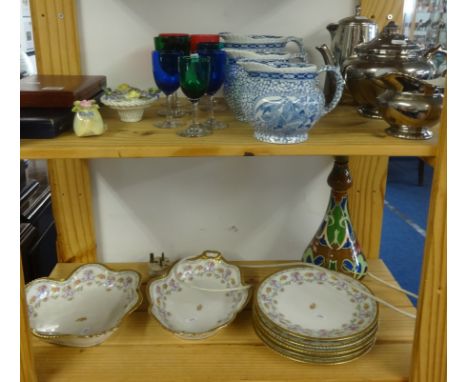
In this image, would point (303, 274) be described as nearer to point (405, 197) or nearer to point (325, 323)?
point (325, 323)

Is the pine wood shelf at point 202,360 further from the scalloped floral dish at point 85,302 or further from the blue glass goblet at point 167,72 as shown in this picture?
the blue glass goblet at point 167,72

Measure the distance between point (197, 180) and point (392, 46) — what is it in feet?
1.78

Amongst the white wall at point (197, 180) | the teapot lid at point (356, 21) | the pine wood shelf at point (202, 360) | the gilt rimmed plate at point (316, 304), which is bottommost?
the pine wood shelf at point (202, 360)

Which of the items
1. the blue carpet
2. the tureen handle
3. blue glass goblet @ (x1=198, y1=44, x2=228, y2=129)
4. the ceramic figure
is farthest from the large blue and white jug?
Answer: the blue carpet

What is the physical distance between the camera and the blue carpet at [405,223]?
2344 mm

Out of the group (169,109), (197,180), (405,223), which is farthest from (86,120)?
(405,223)

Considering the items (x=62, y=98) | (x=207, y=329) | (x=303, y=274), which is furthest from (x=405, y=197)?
(x=62, y=98)

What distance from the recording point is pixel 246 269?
3.92 ft

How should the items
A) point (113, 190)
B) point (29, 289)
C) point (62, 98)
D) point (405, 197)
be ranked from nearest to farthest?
point (62, 98) < point (29, 289) < point (113, 190) < point (405, 197)

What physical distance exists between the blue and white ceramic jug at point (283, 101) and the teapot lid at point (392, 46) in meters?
0.18

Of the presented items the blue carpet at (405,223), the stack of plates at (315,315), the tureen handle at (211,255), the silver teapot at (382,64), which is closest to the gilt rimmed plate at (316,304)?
the stack of plates at (315,315)

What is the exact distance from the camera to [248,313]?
103cm
